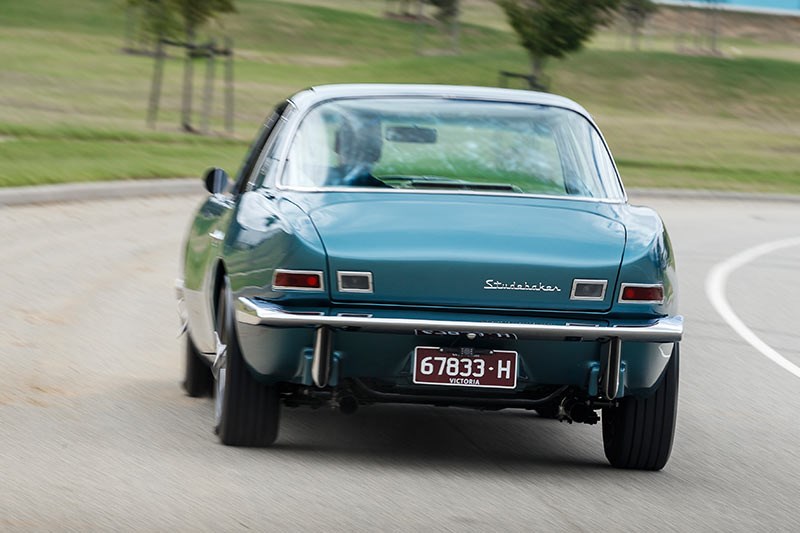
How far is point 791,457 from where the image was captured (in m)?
7.62

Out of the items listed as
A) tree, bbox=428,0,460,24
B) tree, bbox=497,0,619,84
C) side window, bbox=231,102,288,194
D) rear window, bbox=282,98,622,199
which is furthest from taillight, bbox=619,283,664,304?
tree, bbox=428,0,460,24

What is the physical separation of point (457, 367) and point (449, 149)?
137cm

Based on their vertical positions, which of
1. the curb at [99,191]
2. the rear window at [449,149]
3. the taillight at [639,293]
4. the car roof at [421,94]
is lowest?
the curb at [99,191]

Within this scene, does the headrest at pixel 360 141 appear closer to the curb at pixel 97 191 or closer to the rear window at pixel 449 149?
the rear window at pixel 449 149

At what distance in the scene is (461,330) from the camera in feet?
20.9

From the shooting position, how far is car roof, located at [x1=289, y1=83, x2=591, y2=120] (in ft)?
25.1

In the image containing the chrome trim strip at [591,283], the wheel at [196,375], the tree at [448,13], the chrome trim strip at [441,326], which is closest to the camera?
the chrome trim strip at [441,326]

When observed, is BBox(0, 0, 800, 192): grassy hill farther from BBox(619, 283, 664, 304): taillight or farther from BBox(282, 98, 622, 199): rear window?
BBox(619, 283, 664, 304): taillight

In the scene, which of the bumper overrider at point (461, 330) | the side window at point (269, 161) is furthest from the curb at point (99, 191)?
the bumper overrider at point (461, 330)

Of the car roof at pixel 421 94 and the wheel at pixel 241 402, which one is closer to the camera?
the wheel at pixel 241 402

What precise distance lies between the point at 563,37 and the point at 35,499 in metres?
35.3

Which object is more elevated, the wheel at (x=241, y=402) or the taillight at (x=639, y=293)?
the taillight at (x=639, y=293)

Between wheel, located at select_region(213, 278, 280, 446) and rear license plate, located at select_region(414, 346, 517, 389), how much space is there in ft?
2.37

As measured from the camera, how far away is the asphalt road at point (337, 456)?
228 inches
